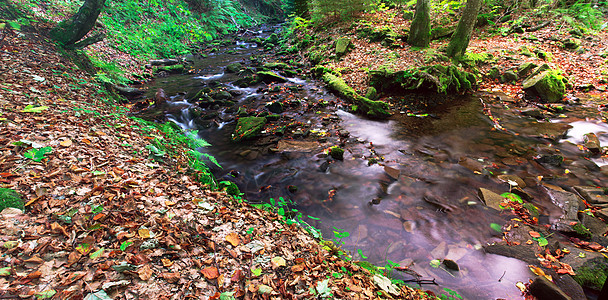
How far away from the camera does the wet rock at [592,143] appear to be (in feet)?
18.8

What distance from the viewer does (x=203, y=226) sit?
9.65 ft

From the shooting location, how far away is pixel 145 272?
2.15 metres

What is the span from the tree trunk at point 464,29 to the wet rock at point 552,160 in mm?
5335

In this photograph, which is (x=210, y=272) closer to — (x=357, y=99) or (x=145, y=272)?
(x=145, y=272)

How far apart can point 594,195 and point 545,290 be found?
3074 millimetres

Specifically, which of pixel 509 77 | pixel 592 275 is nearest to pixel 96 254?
pixel 592 275

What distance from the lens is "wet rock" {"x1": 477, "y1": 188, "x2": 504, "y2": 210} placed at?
4.46 metres

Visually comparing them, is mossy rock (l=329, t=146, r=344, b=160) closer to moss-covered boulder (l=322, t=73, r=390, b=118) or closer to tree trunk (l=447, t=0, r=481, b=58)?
moss-covered boulder (l=322, t=73, r=390, b=118)

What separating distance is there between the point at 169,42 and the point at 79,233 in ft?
54.4

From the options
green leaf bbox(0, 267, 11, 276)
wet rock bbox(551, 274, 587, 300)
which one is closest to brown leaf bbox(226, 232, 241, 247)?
green leaf bbox(0, 267, 11, 276)

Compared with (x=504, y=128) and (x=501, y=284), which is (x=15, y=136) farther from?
(x=504, y=128)

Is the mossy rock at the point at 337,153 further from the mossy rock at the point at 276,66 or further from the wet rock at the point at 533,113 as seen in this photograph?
the mossy rock at the point at 276,66

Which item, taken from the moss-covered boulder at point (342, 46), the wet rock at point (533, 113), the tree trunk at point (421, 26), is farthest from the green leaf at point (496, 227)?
the moss-covered boulder at point (342, 46)

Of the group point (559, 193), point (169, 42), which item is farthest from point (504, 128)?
point (169, 42)
